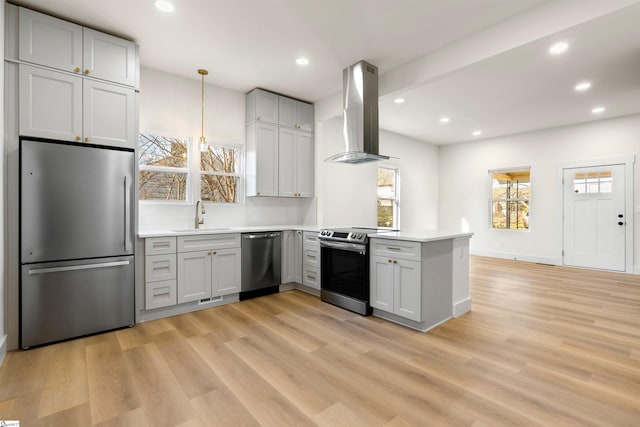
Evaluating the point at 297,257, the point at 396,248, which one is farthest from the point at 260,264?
the point at 396,248

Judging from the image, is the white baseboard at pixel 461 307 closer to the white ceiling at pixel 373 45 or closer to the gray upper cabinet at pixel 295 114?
the white ceiling at pixel 373 45

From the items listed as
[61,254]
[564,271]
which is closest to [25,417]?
[61,254]

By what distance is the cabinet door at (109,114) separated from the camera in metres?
2.88

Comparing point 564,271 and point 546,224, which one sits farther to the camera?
point 546,224

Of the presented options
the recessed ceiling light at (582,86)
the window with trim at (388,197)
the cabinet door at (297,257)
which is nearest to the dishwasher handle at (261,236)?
the cabinet door at (297,257)

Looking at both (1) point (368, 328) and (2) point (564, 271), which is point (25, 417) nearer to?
(1) point (368, 328)

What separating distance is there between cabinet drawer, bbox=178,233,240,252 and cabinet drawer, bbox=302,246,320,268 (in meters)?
0.93

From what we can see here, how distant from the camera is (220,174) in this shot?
441 centimetres

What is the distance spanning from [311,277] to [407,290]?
4.97 feet

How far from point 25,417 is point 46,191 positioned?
5.71ft

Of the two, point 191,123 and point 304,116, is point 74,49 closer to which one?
point 191,123

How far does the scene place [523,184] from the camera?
277 inches

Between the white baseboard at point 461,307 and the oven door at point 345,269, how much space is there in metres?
0.94

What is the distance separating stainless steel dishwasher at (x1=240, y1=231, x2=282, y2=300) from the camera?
393cm
